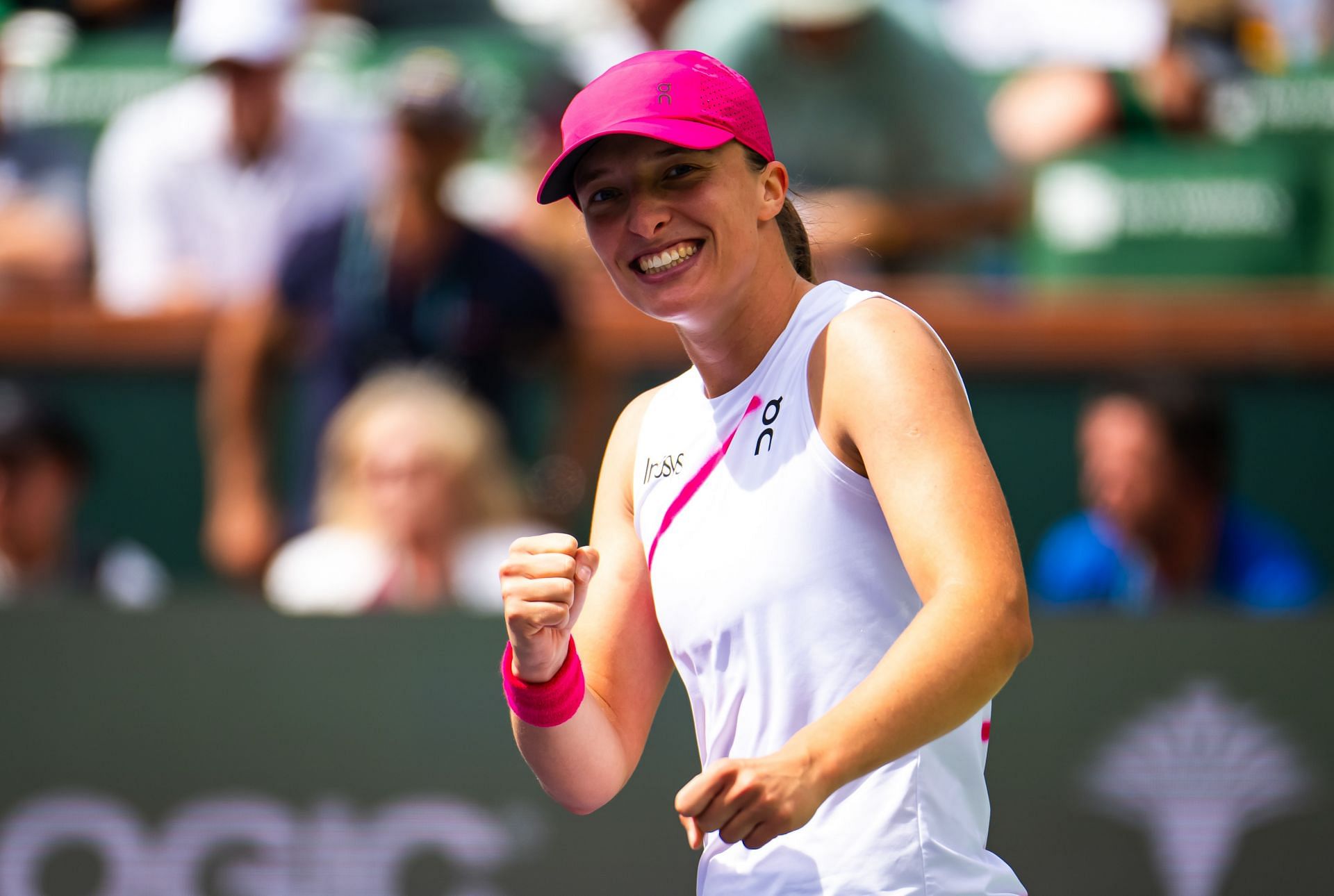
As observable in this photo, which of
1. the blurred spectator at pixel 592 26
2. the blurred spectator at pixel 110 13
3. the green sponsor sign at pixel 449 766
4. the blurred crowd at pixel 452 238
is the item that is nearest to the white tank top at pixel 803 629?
the green sponsor sign at pixel 449 766

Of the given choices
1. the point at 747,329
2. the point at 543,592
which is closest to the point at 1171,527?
the point at 747,329

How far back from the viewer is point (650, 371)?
222 inches

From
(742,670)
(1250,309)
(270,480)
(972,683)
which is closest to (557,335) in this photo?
(270,480)

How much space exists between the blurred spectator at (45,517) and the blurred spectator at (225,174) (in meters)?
0.65

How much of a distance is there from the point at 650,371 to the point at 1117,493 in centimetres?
160

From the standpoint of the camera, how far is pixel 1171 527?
4.81m

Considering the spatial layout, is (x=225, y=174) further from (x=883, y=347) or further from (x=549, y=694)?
(x=883, y=347)

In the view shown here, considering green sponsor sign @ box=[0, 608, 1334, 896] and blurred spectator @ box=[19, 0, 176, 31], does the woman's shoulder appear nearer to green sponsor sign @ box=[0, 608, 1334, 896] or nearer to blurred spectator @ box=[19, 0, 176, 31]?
green sponsor sign @ box=[0, 608, 1334, 896]

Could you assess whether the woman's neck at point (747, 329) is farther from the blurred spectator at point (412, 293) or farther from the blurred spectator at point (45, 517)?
the blurred spectator at point (45, 517)

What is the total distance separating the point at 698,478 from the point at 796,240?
0.38m

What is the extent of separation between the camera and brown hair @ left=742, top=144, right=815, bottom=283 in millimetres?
2238

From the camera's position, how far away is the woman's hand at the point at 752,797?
161 cm

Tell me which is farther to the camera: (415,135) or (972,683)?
(415,135)

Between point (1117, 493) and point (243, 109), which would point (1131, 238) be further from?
point (243, 109)
